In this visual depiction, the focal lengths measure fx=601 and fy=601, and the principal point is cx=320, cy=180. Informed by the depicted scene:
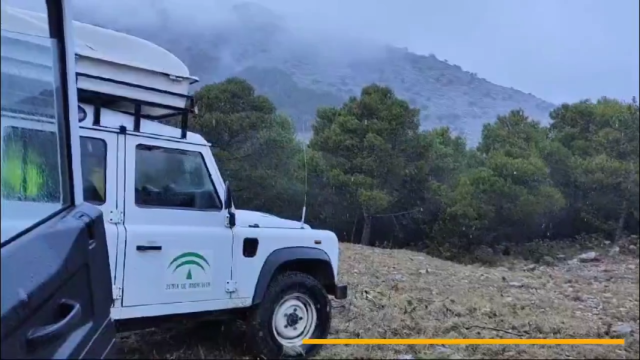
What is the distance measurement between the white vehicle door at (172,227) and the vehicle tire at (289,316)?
0.27 meters

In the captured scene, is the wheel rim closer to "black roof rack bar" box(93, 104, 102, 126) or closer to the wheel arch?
the wheel arch

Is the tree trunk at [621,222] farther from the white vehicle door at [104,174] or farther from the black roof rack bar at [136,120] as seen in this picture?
the black roof rack bar at [136,120]

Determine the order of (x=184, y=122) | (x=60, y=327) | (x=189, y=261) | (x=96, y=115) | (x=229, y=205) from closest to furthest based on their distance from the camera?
(x=60, y=327) → (x=96, y=115) → (x=189, y=261) → (x=184, y=122) → (x=229, y=205)

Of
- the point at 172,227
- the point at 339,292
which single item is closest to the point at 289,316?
the point at 339,292

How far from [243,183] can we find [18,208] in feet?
20.7

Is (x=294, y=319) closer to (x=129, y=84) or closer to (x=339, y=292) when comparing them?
(x=339, y=292)

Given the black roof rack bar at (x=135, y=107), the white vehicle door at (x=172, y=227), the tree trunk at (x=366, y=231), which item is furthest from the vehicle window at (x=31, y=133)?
the tree trunk at (x=366, y=231)

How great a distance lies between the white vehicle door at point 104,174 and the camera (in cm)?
271

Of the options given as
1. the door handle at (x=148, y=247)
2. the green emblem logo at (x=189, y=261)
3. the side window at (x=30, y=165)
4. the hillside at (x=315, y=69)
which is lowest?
the green emblem logo at (x=189, y=261)

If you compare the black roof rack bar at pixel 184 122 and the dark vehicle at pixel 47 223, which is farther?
the black roof rack bar at pixel 184 122

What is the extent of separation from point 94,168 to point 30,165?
1.30 meters

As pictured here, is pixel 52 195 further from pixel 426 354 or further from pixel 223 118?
pixel 223 118

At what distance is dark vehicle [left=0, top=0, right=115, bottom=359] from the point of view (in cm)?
125

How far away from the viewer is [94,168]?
110 inches
